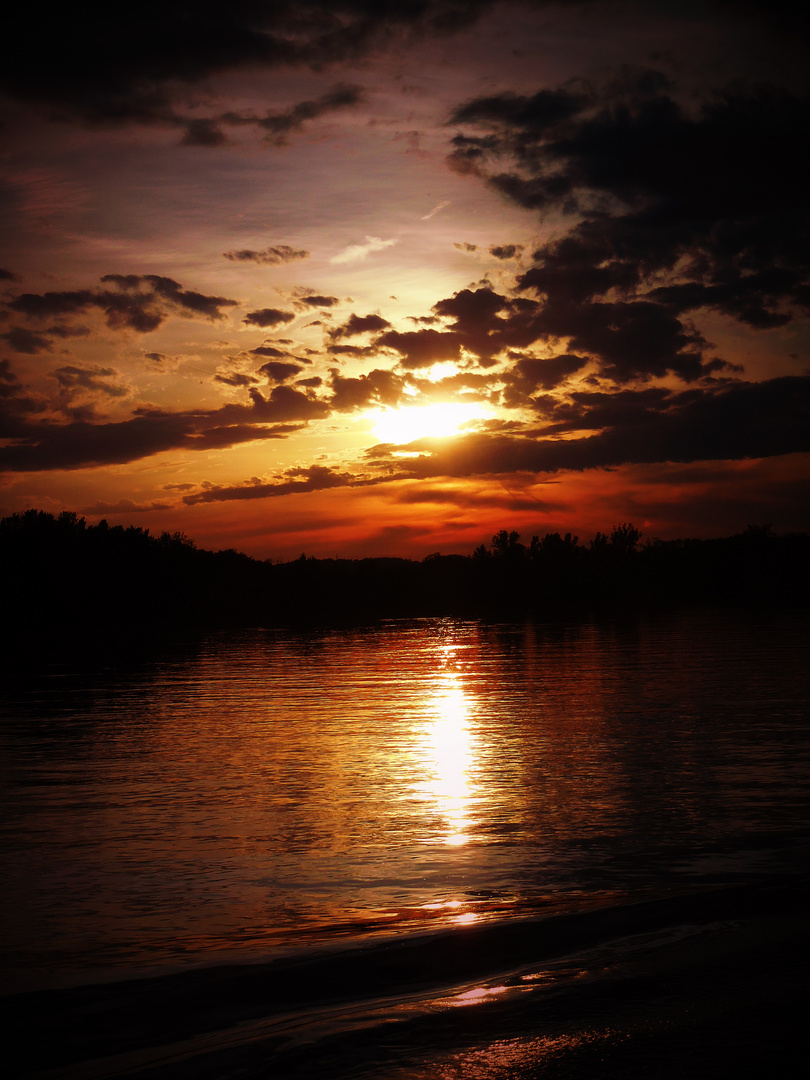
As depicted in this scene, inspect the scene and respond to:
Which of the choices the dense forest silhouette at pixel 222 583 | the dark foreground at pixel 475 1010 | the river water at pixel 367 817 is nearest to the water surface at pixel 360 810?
the river water at pixel 367 817

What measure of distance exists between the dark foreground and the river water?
0.44 feet

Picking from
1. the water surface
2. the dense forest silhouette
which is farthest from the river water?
the dense forest silhouette

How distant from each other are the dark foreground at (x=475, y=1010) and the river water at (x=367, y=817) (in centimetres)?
13

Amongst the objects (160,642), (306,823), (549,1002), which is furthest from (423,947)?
(160,642)

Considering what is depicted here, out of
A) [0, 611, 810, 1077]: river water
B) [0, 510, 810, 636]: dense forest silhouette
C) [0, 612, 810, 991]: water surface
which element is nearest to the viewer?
[0, 611, 810, 1077]: river water

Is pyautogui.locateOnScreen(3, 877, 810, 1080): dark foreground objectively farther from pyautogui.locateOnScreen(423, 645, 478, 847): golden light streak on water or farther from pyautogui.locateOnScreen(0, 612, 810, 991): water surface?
pyautogui.locateOnScreen(423, 645, 478, 847): golden light streak on water

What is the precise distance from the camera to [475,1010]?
663 cm

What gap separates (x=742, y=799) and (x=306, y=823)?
6779 millimetres

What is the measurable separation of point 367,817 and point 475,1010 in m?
7.05

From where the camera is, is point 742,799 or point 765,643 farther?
point 765,643

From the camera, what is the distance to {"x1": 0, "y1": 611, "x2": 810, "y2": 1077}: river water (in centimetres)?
870

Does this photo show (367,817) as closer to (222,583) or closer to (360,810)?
(360,810)

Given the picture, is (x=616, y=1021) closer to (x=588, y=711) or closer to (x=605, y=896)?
(x=605, y=896)

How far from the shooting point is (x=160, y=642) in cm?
7469
